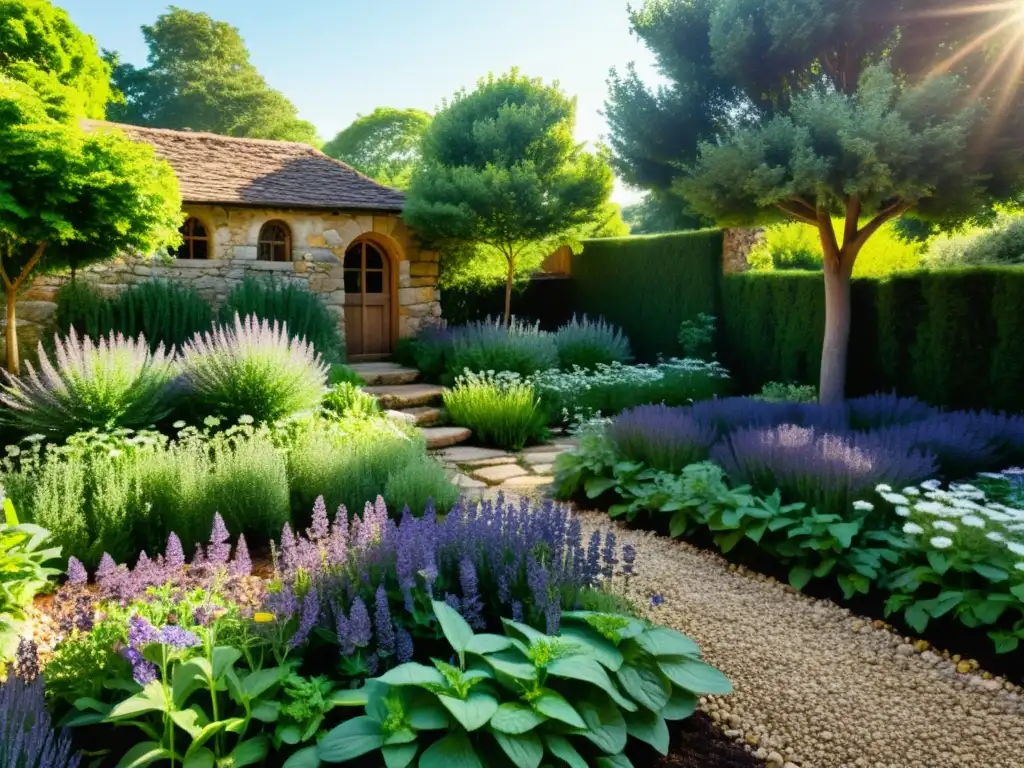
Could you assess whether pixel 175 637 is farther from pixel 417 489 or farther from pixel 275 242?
pixel 275 242

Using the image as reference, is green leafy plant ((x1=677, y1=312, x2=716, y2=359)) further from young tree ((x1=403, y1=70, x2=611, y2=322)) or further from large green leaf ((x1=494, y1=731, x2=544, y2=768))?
large green leaf ((x1=494, y1=731, x2=544, y2=768))

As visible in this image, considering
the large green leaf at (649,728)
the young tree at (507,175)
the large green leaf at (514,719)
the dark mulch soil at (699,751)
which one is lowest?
the dark mulch soil at (699,751)

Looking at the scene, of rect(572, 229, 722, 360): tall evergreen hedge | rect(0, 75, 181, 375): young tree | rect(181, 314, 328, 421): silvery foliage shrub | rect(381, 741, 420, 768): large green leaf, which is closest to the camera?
rect(381, 741, 420, 768): large green leaf

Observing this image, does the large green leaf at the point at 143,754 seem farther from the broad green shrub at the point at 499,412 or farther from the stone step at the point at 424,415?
the stone step at the point at 424,415

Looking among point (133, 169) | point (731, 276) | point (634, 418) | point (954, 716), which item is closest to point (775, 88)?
point (731, 276)

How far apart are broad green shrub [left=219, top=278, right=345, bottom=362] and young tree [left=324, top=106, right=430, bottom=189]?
23.6 metres

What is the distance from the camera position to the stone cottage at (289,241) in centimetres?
988

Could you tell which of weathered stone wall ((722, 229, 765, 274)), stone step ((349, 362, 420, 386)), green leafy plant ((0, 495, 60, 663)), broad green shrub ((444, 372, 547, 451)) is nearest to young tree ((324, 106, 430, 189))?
stone step ((349, 362, 420, 386))

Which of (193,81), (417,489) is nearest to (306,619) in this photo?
(417,489)

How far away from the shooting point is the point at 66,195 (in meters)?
6.21

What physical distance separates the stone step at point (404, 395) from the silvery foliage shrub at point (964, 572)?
5.95 meters

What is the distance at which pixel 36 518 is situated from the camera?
12.2 feet

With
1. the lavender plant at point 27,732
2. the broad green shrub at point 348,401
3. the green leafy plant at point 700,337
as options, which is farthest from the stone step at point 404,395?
the lavender plant at point 27,732

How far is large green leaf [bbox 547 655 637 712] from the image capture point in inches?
82.2
